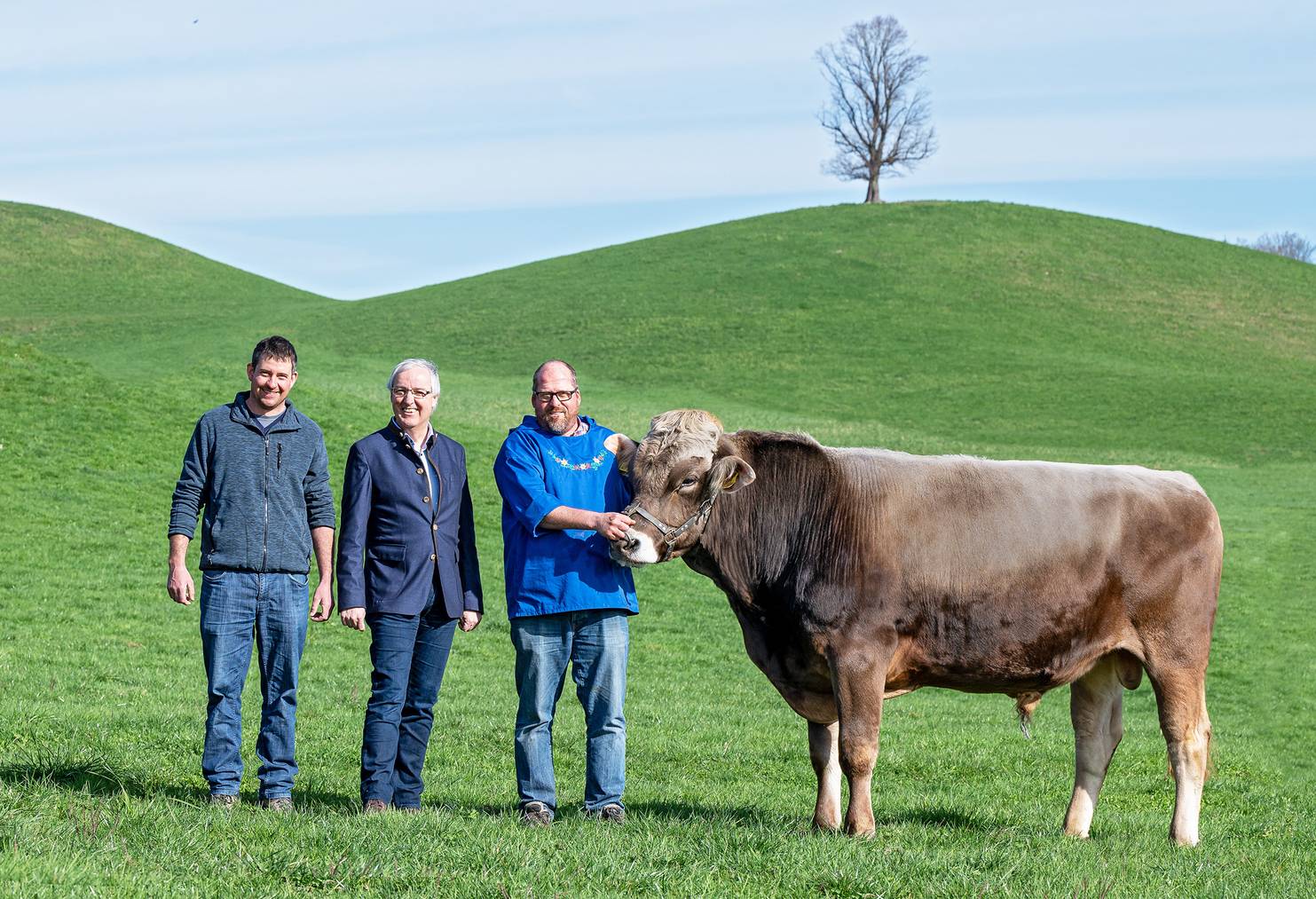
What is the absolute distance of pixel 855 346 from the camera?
55.5m

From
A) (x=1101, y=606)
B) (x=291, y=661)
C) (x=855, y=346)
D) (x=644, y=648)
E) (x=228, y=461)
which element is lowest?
(x=644, y=648)

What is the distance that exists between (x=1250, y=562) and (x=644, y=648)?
14564 mm

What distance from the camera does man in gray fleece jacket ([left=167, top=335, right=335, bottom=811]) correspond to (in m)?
7.75

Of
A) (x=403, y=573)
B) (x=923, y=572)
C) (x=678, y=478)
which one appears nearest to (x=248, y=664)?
(x=403, y=573)

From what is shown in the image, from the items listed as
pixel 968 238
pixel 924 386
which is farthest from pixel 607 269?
pixel 924 386

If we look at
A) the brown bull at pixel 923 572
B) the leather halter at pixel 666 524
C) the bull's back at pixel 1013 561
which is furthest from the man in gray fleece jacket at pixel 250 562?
the bull's back at pixel 1013 561

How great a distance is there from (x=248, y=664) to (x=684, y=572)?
17162 mm

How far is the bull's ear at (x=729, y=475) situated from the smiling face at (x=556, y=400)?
90 cm

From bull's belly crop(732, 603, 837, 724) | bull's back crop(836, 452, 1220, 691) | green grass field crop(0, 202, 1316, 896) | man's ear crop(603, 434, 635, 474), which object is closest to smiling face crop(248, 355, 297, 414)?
man's ear crop(603, 434, 635, 474)

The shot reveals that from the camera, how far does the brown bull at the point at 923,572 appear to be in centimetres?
785

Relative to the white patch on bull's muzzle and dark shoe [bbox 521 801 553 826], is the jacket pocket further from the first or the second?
dark shoe [bbox 521 801 553 826]

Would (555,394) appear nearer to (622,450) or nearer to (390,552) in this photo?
(622,450)

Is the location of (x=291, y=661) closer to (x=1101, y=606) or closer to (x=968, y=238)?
(x=1101, y=606)

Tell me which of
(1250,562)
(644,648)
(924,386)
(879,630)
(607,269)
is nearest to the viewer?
(879,630)
